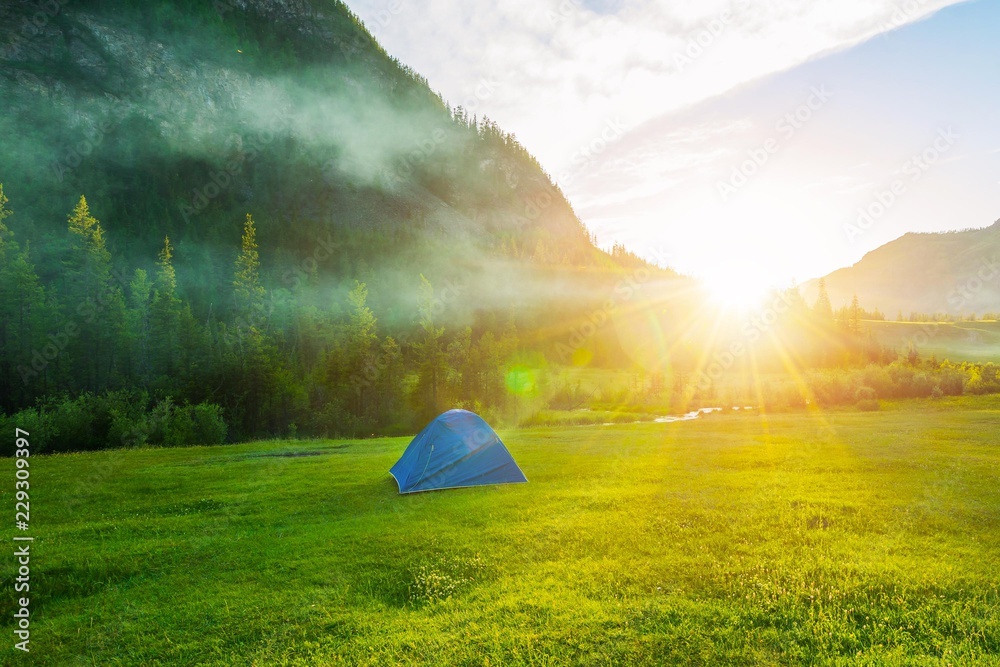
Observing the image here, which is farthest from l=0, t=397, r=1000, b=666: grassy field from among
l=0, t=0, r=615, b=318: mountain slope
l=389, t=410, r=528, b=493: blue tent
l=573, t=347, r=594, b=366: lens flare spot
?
l=573, t=347, r=594, b=366: lens flare spot

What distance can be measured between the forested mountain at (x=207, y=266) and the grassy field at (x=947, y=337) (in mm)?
102779

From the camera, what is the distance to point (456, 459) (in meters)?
21.1

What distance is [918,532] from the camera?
13.7 m

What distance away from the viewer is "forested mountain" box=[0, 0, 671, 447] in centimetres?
5784

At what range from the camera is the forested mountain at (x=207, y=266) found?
5784 centimetres

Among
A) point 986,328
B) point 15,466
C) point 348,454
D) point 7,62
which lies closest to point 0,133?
point 7,62

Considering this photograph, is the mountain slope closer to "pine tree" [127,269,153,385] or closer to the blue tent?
"pine tree" [127,269,153,385]

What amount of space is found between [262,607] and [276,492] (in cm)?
1224

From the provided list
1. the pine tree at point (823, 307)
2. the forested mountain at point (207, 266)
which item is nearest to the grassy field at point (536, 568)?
the forested mountain at point (207, 266)

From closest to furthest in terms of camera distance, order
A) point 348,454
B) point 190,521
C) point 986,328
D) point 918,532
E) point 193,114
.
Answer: point 918,532 → point 190,521 → point 348,454 → point 193,114 → point 986,328

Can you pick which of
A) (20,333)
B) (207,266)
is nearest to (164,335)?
(20,333)

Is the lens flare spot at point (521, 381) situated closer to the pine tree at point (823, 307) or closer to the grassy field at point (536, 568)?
the grassy field at point (536, 568)

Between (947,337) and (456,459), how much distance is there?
22168cm

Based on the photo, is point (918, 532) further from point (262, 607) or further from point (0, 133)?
point (0, 133)
